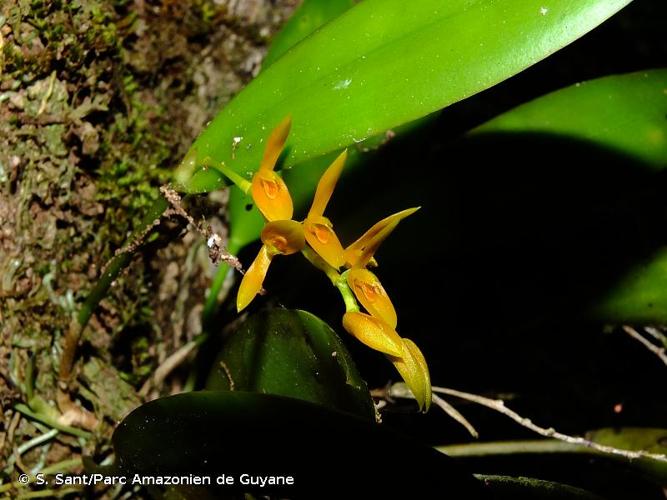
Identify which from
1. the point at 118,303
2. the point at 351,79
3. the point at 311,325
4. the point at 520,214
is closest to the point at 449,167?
the point at 520,214

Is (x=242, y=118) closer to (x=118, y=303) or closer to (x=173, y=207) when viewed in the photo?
(x=173, y=207)

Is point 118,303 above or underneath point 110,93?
underneath

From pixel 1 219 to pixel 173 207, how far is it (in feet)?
1.29

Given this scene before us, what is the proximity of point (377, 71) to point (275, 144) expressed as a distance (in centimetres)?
18

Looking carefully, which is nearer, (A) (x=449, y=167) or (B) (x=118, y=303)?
(A) (x=449, y=167)

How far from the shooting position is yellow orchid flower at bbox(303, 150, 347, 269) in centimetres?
74

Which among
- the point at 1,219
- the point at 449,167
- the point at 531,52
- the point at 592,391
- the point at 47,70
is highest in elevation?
the point at 47,70

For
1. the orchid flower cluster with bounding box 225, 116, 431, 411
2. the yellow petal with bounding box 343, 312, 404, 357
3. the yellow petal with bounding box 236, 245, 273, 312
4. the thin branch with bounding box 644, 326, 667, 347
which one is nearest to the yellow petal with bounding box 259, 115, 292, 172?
the orchid flower cluster with bounding box 225, 116, 431, 411

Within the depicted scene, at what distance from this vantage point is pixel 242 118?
0.86 m

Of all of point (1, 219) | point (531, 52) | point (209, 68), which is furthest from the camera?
point (209, 68)

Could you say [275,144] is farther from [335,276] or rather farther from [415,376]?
[415,376]

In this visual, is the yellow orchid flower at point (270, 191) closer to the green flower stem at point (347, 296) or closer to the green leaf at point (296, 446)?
the green flower stem at point (347, 296)

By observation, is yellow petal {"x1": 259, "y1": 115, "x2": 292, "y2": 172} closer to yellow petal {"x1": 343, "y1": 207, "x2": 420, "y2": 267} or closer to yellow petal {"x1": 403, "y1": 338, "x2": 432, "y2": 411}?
yellow petal {"x1": 343, "y1": 207, "x2": 420, "y2": 267}

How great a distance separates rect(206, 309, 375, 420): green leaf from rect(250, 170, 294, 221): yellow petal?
0.47ft
